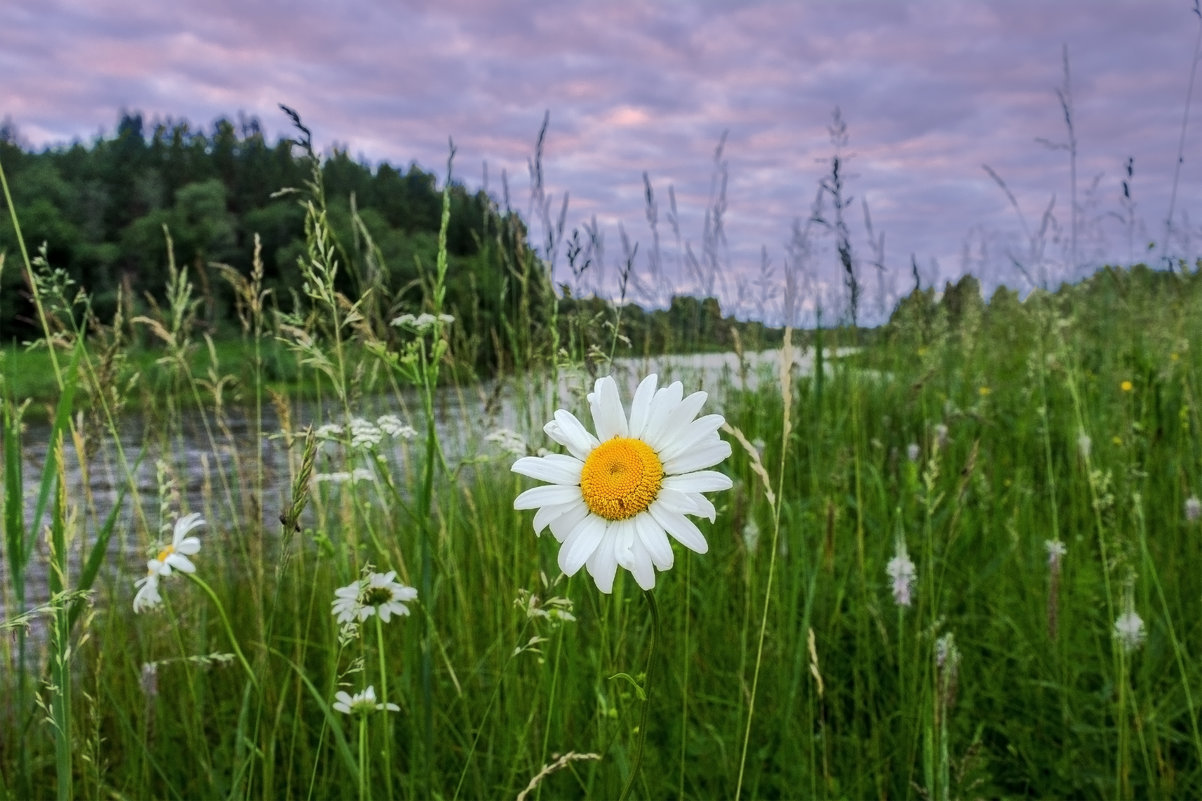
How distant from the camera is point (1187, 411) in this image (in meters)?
3.41

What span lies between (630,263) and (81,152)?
4985cm

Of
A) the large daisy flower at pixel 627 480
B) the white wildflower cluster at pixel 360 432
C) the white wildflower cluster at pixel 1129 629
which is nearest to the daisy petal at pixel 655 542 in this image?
the large daisy flower at pixel 627 480

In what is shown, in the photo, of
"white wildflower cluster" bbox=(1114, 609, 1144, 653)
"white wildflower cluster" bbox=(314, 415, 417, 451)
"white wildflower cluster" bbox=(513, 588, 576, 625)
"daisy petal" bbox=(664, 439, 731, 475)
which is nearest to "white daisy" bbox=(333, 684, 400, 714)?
"white wildflower cluster" bbox=(513, 588, 576, 625)

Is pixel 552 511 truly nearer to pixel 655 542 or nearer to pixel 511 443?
pixel 655 542

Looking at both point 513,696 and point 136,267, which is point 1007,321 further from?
point 136,267

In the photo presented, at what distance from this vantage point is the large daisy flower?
791 millimetres

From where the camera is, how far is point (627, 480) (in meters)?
0.82

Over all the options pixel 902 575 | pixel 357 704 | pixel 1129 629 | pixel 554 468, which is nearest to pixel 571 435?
pixel 554 468

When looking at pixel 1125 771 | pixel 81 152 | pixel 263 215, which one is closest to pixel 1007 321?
pixel 1125 771

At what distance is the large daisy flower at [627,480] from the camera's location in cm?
79

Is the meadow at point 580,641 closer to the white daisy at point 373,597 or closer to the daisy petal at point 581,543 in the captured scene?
the white daisy at point 373,597

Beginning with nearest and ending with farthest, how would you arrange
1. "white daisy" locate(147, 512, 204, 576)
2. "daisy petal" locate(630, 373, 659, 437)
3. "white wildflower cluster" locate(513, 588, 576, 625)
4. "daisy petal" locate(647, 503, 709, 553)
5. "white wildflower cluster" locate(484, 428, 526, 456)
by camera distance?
"daisy petal" locate(647, 503, 709, 553), "daisy petal" locate(630, 373, 659, 437), "white wildflower cluster" locate(513, 588, 576, 625), "white daisy" locate(147, 512, 204, 576), "white wildflower cluster" locate(484, 428, 526, 456)

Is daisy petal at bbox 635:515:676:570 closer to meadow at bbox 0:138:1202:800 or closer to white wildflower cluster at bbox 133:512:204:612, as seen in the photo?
meadow at bbox 0:138:1202:800

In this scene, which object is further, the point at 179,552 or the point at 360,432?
the point at 360,432
